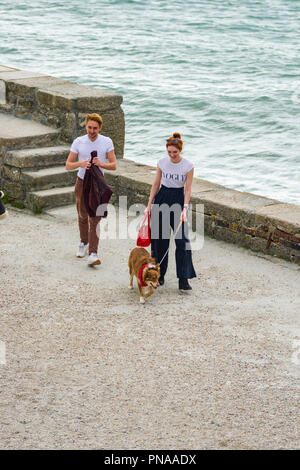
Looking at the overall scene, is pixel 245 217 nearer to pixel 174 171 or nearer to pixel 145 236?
pixel 174 171

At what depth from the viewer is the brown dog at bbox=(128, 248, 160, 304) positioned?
7410 mm

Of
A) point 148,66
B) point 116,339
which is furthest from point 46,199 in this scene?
point 148,66

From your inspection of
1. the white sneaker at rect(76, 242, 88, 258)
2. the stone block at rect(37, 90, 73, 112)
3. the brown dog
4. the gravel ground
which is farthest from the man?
the stone block at rect(37, 90, 73, 112)

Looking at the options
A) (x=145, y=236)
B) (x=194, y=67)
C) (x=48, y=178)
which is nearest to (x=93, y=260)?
(x=145, y=236)

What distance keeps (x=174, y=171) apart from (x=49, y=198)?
3099mm

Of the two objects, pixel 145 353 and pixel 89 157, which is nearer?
pixel 145 353

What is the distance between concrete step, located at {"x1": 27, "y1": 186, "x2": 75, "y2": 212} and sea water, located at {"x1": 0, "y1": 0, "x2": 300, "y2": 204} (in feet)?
23.4

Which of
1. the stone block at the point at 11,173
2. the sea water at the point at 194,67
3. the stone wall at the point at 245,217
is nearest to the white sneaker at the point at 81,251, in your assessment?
the stone wall at the point at 245,217

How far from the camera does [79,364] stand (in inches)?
245

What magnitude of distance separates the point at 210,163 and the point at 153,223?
12.2 meters

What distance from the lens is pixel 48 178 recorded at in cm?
1054

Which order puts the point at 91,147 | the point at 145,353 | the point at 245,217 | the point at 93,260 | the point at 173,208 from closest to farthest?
the point at 145,353 < the point at 173,208 < the point at 91,147 < the point at 93,260 < the point at 245,217

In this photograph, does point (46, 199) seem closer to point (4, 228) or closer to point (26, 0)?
point (4, 228)

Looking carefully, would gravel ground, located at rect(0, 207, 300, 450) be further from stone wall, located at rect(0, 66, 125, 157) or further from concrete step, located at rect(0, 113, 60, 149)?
stone wall, located at rect(0, 66, 125, 157)
